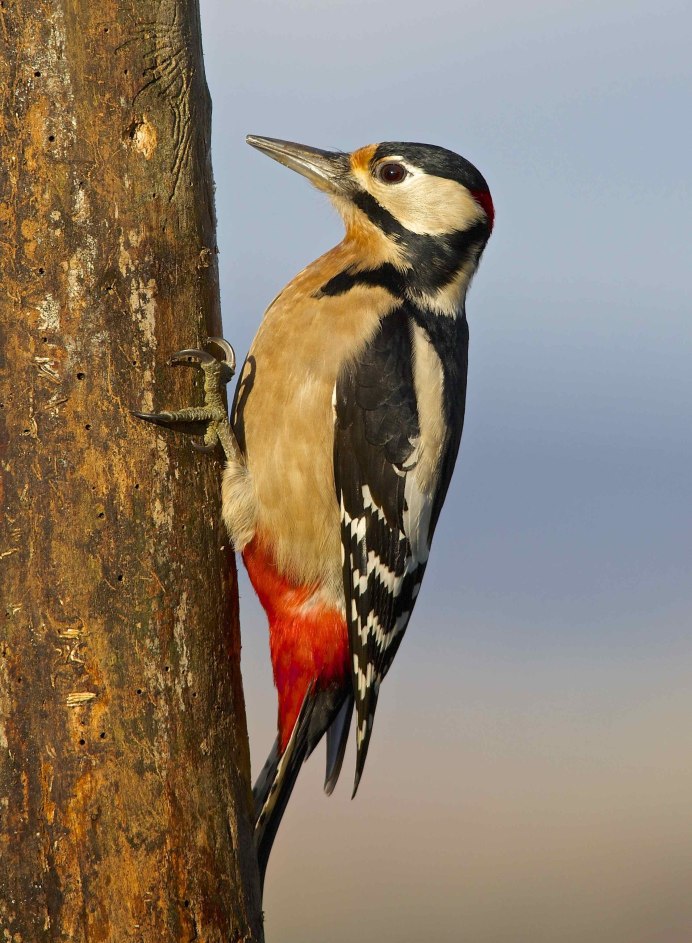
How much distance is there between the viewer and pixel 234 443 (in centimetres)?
303

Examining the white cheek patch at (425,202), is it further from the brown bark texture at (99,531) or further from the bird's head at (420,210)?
the brown bark texture at (99,531)

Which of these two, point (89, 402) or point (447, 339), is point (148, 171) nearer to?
point (89, 402)

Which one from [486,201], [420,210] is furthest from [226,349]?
[486,201]

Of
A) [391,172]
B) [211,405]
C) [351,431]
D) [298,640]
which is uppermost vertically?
[391,172]

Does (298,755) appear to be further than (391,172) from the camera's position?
No

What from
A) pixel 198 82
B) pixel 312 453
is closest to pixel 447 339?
pixel 312 453

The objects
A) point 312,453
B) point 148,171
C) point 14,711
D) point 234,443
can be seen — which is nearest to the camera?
point 14,711

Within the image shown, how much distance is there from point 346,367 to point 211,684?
976mm

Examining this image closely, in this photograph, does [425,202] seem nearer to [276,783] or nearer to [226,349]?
[226,349]

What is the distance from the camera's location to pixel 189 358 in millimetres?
2725

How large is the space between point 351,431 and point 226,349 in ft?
1.62

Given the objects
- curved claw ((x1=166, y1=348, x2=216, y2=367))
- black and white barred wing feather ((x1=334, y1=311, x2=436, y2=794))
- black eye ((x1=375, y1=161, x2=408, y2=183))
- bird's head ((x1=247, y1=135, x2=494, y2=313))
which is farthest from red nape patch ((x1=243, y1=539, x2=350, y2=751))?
black eye ((x1=375, y1=161, x2=408, y2=183))

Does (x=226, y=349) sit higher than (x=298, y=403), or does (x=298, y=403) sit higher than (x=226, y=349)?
(x=226, y=349)

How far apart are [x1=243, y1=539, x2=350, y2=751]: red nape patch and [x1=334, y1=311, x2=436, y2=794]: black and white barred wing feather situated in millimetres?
114
